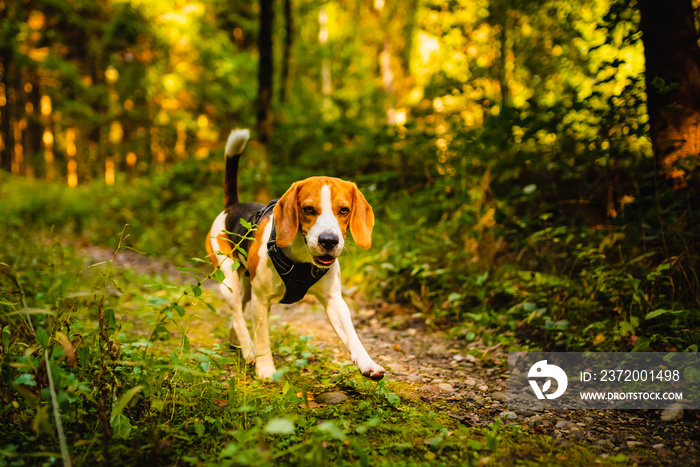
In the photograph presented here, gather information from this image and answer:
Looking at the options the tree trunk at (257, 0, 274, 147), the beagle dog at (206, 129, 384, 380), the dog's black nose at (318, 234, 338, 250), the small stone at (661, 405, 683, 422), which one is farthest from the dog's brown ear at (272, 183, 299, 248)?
the tree trunk at (257, 0, 274, 147)

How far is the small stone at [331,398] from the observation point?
8.16 feet

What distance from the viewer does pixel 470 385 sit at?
296 cm

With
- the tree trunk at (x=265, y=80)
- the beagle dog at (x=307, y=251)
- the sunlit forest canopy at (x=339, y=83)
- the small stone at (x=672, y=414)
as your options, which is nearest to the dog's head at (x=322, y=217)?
the beagle dog at (x=307, y=251)

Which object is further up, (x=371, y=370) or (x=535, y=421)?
(x=371, y=370)

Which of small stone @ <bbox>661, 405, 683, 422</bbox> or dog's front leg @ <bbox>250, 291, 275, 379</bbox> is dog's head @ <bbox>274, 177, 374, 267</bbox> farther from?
small stone @ <bbox>661, 405, 683, 422</bbox>

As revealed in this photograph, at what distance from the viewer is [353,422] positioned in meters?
2.23

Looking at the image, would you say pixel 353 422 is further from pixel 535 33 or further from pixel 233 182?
pixel 535 33

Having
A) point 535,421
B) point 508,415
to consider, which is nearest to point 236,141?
point 508,415

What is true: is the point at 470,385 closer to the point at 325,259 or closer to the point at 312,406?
the point at 312,406

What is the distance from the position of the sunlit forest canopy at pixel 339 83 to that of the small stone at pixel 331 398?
352cm

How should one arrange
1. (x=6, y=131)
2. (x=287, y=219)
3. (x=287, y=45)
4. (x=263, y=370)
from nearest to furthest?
(x=287, y=219)
(x=263, y=370)
(x=287, y=45)
(x=6, y=131)

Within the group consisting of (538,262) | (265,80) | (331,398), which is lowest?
(331,398)

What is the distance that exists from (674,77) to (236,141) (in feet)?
12.8

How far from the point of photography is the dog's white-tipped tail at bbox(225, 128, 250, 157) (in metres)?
3.54
